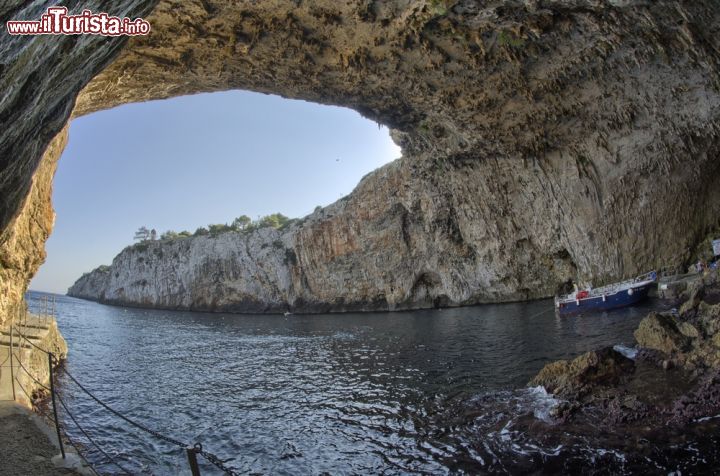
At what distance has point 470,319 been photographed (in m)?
32.3

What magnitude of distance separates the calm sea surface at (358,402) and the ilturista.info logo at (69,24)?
31.7ft

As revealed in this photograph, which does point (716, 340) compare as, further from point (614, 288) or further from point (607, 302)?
point (614, 288)

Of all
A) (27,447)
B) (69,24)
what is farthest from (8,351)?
(69,24)

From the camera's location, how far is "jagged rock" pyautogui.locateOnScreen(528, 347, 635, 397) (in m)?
11.2

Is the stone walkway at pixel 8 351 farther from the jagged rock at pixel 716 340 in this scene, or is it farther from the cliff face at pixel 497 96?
the jagged rock at pixel 716 340

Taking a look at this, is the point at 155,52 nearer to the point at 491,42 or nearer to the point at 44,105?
the point at 44,105

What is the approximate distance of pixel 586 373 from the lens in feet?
37.9

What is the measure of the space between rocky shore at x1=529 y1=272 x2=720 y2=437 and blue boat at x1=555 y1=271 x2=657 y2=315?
501 inches

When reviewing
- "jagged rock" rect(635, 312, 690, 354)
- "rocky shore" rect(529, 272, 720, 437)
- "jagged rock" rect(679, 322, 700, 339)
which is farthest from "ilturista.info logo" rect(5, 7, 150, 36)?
"jagged rock" rect(679, 322, 700, 339)

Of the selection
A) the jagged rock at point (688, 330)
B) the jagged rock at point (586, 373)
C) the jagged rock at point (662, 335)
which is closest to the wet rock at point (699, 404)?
the jagged rock at point (586, 373)

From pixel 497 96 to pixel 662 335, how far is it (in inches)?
657

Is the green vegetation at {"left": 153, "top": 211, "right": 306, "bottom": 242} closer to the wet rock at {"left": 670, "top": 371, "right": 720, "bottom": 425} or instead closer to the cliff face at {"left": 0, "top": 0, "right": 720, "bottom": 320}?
the cliff face at {"left": 0, "top": 0, "right": 720, "bottom": 320}

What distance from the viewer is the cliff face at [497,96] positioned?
16.0m

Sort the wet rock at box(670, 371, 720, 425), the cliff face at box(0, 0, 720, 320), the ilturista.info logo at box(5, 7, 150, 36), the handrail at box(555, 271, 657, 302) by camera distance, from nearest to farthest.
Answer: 1. the ilturista.info logo at box(5, 7, 150, 36)
2. the wet rock at box(670, 371, 720, 425)
3. the cliff face at box(0, 0, 720, 320)
4. the handrail at box(555, 271, 657, 302)
